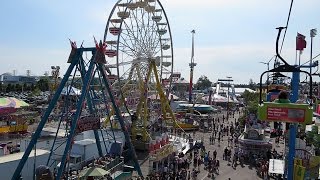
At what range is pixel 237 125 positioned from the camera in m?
43.2

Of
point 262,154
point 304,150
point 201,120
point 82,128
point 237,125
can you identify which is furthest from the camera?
point 201,120

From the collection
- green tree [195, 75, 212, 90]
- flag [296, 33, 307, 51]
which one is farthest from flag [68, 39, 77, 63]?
green tree [195, 75, 212, 90]

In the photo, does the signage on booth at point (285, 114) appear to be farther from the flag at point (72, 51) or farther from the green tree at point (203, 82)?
the green tree at point (203, 82)

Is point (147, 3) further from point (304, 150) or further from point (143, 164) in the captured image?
point (304, 150)

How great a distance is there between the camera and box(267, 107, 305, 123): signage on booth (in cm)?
1098

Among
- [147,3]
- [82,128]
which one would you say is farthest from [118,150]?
[147,3]

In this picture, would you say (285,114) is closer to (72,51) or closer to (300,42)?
(300,42)

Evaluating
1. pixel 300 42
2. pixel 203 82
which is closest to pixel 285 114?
pixel 300 42

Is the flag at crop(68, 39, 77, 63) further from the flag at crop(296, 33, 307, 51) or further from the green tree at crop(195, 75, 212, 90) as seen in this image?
the green tree at crop(195, 75, 212, 90)

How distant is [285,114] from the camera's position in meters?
11.1

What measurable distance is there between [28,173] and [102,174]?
199 inches

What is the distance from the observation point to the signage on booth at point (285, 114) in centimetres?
1098

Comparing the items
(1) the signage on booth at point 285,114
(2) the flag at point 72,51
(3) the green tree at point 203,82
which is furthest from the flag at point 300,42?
(3) the green tree at point 203,82

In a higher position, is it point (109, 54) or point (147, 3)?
point (147, 3)
